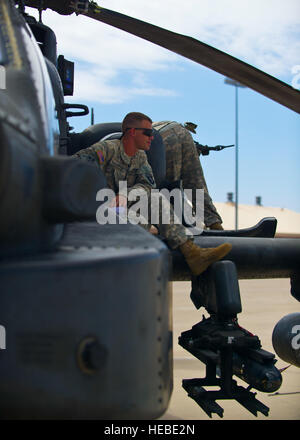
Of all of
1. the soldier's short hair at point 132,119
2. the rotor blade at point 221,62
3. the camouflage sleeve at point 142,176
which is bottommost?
the camouflage sleeve at point 142,176

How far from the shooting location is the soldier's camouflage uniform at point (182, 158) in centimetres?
485

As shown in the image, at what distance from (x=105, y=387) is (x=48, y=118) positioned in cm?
109

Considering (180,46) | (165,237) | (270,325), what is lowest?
(270,325)

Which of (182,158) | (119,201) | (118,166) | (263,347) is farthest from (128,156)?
(263,347)

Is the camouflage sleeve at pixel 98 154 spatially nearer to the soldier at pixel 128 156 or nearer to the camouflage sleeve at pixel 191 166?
the soldier at pixel 128 156

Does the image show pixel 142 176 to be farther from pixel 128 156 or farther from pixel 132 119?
pixel 132 119

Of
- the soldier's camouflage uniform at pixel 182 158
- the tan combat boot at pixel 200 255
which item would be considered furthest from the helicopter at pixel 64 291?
the soldier's camouflage uniform at pixel 182 158

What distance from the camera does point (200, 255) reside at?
3377mm

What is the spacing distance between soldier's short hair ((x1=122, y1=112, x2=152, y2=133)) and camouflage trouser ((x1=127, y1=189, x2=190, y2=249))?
22.3 inches

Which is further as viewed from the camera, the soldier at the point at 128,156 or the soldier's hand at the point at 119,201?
the soldier at the point at 128,156

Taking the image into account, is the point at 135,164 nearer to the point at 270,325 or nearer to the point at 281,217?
the point at 270,325

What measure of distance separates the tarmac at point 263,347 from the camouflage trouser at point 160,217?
1509 mm

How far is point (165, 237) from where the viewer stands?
131 inches

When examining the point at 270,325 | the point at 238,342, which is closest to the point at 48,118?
the point at 238,342
